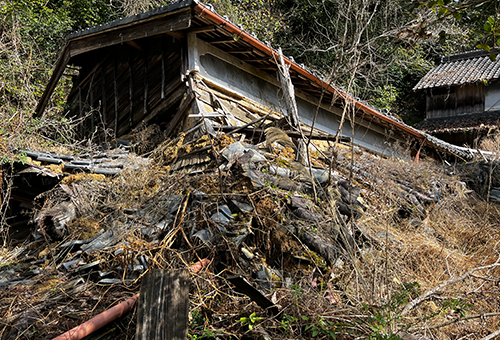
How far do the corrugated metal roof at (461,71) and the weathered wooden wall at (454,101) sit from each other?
0.52m

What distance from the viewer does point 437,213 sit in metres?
6.64

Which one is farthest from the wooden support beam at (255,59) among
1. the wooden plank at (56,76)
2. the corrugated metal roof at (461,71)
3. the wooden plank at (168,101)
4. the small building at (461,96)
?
the corrugated metal roof at (461,71)

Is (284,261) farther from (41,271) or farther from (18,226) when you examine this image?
(18,226)

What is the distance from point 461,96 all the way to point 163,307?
2069cm

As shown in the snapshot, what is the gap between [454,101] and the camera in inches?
752

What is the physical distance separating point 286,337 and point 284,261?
1203 mm

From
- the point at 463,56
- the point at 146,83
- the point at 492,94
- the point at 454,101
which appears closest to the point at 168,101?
the point at 146,83

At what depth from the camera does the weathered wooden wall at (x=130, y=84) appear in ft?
27.9

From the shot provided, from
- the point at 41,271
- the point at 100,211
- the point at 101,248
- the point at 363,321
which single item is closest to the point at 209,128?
the point at 100,211

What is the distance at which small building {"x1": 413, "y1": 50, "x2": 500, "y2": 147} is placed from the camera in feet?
57.1

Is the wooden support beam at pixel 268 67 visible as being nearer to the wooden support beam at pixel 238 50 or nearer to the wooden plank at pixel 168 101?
the wooden support beam at pixel 238 50

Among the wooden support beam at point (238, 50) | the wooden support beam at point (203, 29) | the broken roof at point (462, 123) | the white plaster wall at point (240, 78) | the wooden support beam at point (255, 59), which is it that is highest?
the wooden support beam at point (203, 29)

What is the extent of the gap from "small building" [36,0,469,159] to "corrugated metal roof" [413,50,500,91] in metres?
9.32

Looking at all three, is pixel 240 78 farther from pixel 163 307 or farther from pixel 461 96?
pixel 461 96
